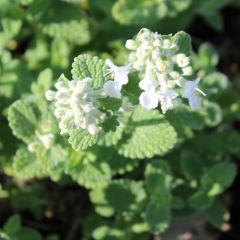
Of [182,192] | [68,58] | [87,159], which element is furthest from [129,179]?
[68,58]

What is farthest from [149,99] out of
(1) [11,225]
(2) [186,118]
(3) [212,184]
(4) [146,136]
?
(1) [11,225]

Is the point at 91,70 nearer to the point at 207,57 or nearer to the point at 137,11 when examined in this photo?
Answer: the point at 137,11

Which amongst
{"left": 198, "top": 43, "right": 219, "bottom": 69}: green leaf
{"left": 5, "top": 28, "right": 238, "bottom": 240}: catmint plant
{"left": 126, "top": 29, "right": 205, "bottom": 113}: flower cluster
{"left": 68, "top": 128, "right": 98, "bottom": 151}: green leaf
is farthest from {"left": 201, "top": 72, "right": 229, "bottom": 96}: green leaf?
{"left": 68, "top": 128, "right": 98, "bottom": 151}: green leaf

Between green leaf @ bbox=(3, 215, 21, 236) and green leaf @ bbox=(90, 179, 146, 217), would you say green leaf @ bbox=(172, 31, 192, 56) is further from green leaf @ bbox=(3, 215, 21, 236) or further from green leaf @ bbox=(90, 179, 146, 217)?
green leaf @ bbox=(3, 215, 21, 236)

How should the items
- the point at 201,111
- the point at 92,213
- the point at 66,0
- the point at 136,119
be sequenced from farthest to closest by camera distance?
the point at 92,213, the point at 66,0, the point at 201,111, the point at 136,119

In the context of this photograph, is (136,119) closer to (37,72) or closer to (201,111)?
(201,111)
